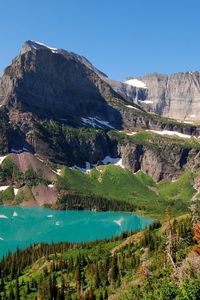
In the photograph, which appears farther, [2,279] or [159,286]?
[2,279]

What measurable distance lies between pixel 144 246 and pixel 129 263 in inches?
691

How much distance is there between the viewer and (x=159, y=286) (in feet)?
195

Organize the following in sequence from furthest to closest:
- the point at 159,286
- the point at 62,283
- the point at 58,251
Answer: the point at 58,251 < the point at 62,283 < the point at 159,286

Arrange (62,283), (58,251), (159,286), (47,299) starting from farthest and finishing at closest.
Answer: (58,251), (62,283), (47,299), (159,286)

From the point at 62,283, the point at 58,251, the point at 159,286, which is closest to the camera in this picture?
the point at 159,286

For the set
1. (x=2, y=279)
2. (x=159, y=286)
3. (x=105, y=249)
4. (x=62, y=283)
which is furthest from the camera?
(x=105, y=249)

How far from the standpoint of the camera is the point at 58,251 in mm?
172375

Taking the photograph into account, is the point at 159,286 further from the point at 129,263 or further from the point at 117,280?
the point at 129,263

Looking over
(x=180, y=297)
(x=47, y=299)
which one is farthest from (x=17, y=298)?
(x=180, y=297)

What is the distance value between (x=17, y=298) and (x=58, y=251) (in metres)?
55.6

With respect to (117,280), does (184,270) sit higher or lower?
higher

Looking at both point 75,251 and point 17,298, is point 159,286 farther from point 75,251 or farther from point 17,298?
point 75,251

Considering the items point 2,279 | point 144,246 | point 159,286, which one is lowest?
point 2,279

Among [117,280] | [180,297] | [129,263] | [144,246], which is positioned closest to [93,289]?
[117,280]
